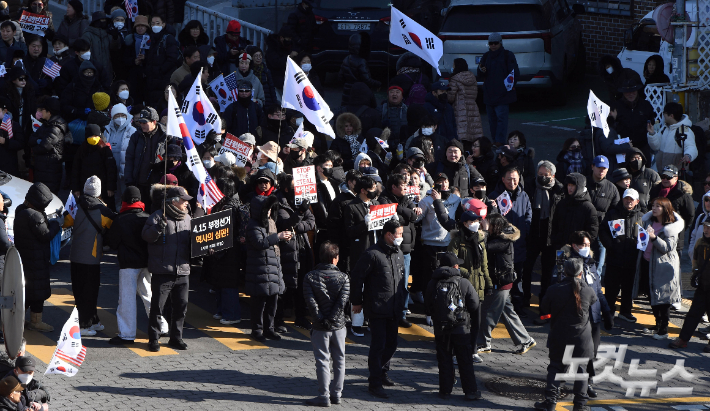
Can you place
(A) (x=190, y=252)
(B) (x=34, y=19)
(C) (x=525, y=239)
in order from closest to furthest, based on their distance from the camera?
(A) (x=190, y=252) < (C) (x=525, y=239) < (B) (x=34, y=19)

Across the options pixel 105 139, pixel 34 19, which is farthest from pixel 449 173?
pixel 34 19

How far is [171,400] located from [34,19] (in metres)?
11.1

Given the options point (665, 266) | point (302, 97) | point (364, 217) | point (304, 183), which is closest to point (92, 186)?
point (304, 183)

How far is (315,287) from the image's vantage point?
981 centimetres

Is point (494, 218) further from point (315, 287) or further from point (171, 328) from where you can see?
point (171, 328)

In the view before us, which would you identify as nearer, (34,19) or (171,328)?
(171,328)

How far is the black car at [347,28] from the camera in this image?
20906 millimetres

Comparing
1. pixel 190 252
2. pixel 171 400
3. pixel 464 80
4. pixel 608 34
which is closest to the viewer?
pixel 171 400

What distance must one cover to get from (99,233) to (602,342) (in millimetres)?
5691

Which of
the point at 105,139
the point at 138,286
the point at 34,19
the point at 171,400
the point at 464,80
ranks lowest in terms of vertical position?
the point at 171,400

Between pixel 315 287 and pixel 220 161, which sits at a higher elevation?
pixel 220 161

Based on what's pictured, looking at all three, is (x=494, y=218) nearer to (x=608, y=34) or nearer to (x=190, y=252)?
(x=190, y=252)

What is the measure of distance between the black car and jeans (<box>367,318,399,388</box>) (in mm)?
11397

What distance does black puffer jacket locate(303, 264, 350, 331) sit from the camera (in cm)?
972
